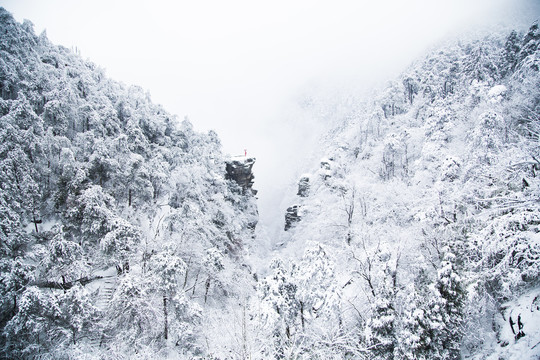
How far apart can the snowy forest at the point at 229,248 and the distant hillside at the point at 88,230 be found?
0.13 metres

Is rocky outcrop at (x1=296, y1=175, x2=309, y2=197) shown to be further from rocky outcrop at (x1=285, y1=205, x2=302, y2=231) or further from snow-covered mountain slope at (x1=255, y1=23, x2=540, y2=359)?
snow-covered mountain slope at (x1=255, y1=23, x2=540, y2=359)

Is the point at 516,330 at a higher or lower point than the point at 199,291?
lower

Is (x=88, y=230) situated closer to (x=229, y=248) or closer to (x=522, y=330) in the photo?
(x=229, y=248)

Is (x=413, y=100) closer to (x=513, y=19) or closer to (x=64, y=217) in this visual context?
(x=513, y=19)

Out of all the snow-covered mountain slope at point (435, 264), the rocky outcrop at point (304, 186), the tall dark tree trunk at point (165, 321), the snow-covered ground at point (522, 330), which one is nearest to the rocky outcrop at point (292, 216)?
the rocky outcrop at point (304, 186)

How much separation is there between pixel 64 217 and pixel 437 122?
42.3m

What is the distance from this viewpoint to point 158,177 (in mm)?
26156

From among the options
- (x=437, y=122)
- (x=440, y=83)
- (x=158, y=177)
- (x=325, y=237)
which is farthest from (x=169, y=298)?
(x=440, y=83)

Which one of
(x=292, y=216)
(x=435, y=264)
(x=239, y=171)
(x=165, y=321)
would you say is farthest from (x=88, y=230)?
(x=292, y=216)

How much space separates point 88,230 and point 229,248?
18.1 meters

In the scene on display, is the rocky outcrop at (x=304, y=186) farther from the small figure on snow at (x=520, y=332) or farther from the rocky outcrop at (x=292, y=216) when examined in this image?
the small figure on snow at (x=520, y=332)

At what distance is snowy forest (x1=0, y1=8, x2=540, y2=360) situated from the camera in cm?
977

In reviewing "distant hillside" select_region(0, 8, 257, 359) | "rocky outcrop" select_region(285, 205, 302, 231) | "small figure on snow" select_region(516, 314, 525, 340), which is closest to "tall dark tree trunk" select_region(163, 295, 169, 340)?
"distant hillside" select_region(0, 8, 257, 359)

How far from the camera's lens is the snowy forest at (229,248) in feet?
32.1
